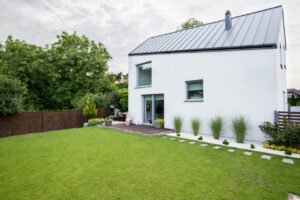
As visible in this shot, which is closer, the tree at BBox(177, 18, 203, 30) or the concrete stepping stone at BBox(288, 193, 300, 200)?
the concrete stepping stone at BBox(288, 193, 300, 200)

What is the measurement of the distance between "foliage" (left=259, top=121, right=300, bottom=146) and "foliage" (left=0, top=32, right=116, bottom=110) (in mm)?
18226

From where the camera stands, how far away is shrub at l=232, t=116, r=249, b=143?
6.62 meters

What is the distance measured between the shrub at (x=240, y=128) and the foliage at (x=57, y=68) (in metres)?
17.1

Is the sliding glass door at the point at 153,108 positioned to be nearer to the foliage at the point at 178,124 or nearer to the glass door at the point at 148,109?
the glass door at the point at 148,109

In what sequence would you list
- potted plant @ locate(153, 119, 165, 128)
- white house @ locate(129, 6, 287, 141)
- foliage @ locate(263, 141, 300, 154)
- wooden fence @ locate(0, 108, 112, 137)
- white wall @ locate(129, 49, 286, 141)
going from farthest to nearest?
wooden fence @ locate(0, 108, 112, 137), potted plant @ locate(153, 119, 165, 128), white house @ locate(129, 6, 287, 141), white wall @ locate(129, 49, 286, 141), foliage @ locate(263, 141, 300, 154)

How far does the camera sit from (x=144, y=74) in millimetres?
11820

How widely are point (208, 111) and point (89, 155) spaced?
5842 mm

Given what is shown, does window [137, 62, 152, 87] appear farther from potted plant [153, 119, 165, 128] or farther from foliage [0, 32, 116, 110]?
foliage [0, 32, 116, 110]

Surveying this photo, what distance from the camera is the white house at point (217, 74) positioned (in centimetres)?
661

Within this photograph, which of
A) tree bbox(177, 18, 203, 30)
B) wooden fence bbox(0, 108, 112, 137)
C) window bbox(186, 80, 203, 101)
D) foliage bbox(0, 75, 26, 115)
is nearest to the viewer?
window bbox(186, 80, 203, 101)

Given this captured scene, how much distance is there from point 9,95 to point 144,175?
10.6 metres

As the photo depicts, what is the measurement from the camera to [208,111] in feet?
26.5

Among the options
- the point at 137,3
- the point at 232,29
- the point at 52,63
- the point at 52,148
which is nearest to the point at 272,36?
the point at 232,29

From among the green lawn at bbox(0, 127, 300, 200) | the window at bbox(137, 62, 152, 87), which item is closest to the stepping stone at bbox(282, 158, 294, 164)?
the green lawn at bbox(0, 127, 300, 200)
